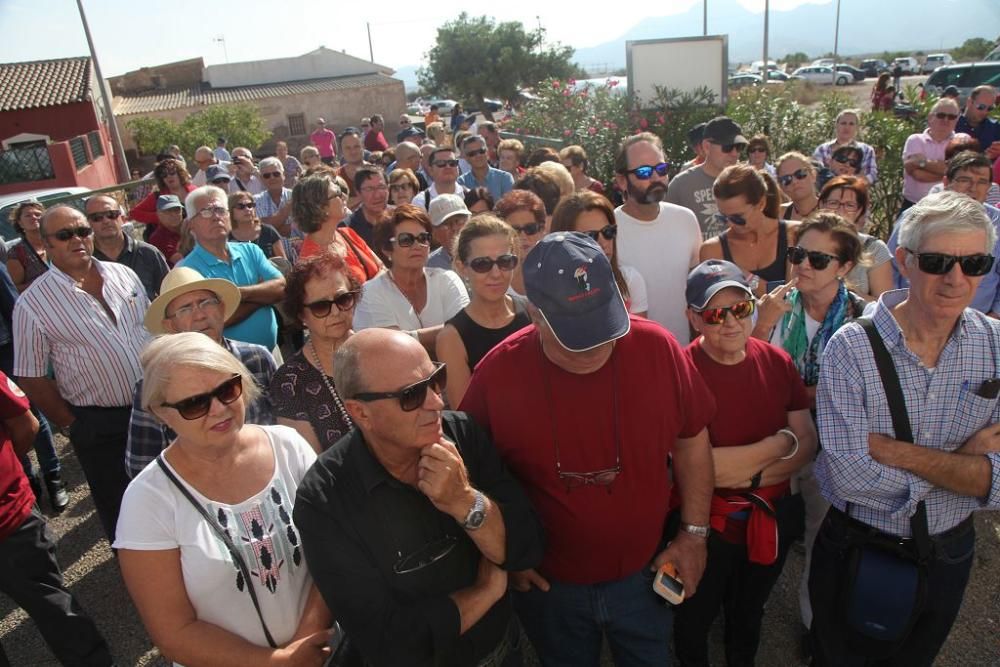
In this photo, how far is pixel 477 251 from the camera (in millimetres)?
2729

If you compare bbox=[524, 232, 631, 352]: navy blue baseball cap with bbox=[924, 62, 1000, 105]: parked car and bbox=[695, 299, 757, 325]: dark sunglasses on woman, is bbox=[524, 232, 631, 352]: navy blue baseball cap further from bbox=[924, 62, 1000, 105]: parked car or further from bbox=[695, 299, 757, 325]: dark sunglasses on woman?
bbox=[924, 62, 1000, 105]: parked car

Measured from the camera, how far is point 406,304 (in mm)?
3352

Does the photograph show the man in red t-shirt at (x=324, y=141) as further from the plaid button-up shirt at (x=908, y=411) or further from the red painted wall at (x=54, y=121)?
the red painted wall at (x=54, y=121)

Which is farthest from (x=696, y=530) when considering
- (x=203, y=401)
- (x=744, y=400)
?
(x=203, y=401)

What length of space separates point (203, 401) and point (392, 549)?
74cm

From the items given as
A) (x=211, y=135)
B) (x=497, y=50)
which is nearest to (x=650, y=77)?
(x=211, y=135)

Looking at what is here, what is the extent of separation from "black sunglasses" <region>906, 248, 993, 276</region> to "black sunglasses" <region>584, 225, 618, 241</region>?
135 cm

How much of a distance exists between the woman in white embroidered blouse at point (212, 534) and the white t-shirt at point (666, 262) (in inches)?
87.6

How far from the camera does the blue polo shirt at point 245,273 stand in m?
3.66

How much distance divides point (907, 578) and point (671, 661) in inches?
43.6

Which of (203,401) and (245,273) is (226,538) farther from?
(245,273)

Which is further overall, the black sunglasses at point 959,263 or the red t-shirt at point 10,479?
the red t-shirt at point 10,479

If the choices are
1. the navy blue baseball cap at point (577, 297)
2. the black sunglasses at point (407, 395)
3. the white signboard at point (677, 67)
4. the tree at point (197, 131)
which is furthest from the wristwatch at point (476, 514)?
the tree at point (197, 131)

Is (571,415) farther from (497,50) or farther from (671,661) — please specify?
(497,50)
